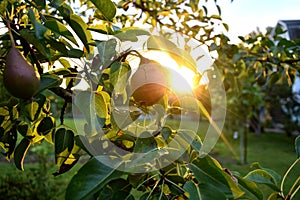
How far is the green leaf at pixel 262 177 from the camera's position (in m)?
0.57

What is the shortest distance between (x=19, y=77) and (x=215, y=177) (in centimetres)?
26

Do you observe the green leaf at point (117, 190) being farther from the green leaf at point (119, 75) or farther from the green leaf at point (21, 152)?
the green leaf at point (21, 152)

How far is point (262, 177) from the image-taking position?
1.91ft

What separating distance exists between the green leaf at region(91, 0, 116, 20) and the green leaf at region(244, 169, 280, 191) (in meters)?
0.31

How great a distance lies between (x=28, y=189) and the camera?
2994mm

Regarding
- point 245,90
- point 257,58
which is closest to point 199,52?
point 257,58

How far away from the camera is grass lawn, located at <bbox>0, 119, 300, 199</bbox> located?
10.0 feet

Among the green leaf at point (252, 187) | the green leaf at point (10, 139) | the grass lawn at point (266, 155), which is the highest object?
the green leaf at point (10, 139)

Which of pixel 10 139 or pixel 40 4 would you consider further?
pixel 10 139

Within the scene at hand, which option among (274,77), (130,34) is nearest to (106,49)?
(130,34)

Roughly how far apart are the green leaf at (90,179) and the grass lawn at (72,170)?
131 millimetres

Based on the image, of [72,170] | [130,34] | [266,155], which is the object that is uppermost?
[130,34]

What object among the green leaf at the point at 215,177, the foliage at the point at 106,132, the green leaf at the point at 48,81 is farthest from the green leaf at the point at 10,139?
the green leaf at the point at 215,177

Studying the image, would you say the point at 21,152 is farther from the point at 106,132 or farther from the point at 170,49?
the point at 170,49
